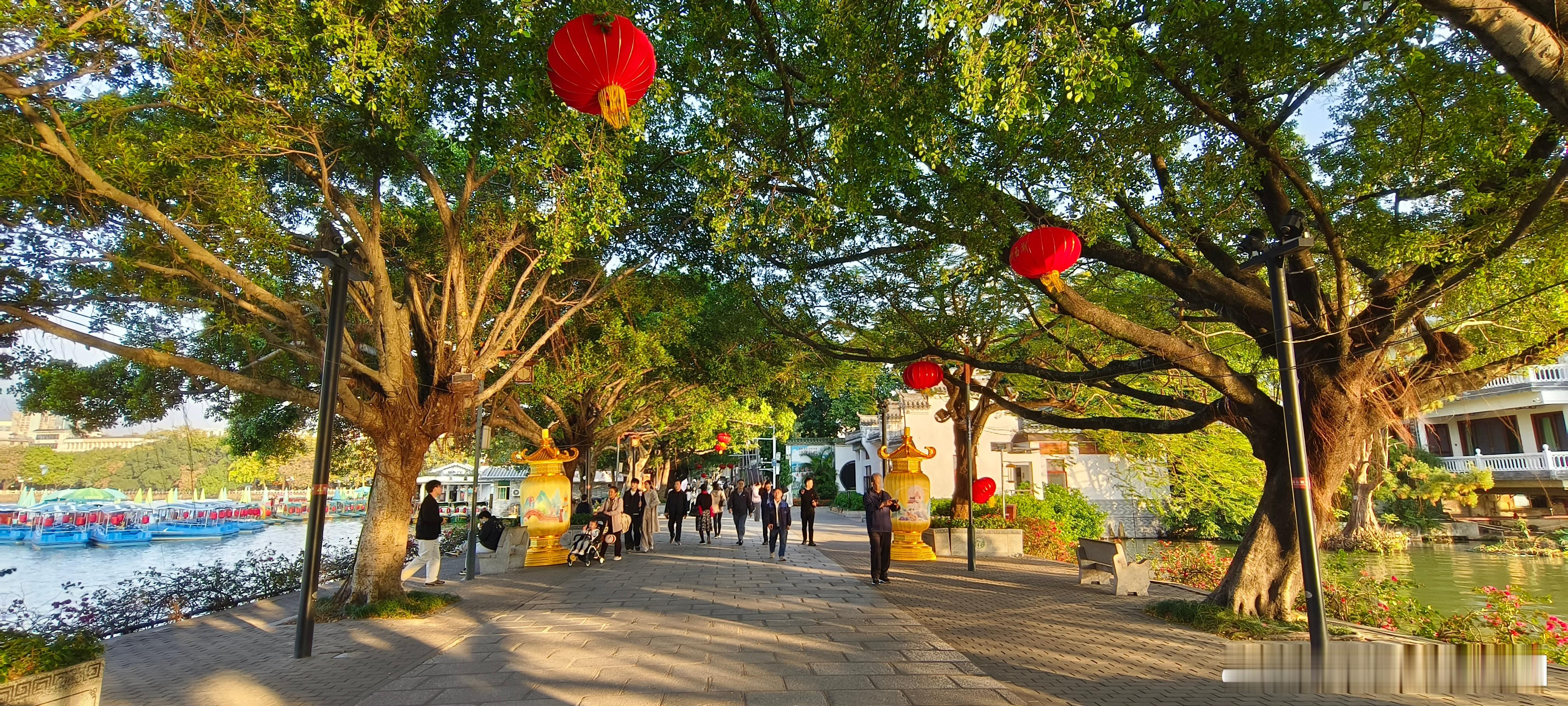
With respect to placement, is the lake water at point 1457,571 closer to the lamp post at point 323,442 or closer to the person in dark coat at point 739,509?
the person in dark coat at point 739,509

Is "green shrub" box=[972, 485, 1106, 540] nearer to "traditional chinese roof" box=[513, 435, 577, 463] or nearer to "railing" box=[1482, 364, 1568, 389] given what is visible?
"traditional chinese roof" box=[513, 435, 577, 463]

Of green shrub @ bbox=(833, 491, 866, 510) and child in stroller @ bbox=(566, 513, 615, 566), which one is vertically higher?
child in stroller @ bbox=(566, 513, 615, 566)

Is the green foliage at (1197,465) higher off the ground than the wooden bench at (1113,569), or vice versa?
the green foliage at (1197,465)

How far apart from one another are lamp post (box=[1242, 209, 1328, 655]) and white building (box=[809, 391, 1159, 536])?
55.8ft

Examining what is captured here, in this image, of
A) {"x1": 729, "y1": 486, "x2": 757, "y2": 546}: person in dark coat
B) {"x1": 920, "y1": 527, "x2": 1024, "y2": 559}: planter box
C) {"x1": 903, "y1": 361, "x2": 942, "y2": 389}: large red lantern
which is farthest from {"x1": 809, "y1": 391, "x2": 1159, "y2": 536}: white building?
{"x1": 903, "y1": 361, "x2": 942, "y2": 389}: large red lantern

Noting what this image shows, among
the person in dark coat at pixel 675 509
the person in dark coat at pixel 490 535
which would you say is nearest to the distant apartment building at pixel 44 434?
the person in dark coat at pixel 490 535

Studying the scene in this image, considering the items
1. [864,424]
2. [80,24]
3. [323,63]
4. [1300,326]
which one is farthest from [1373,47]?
[864,424]

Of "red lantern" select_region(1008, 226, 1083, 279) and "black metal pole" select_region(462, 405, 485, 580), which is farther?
"black metal pole" select_region(462, 405, 485, 580)

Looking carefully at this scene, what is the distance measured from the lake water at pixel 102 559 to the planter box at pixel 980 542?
43.7ft

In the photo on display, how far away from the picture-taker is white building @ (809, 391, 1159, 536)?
26016 mm

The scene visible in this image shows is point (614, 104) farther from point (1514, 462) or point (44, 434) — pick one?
point (1514, 462)

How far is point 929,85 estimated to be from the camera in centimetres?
711

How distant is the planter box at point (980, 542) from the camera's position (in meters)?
15.7

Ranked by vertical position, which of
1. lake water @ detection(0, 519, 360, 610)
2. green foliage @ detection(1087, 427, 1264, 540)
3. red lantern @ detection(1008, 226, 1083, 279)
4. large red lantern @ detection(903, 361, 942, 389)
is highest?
red lantern @ detection(1008, 226, 1083, 279)
